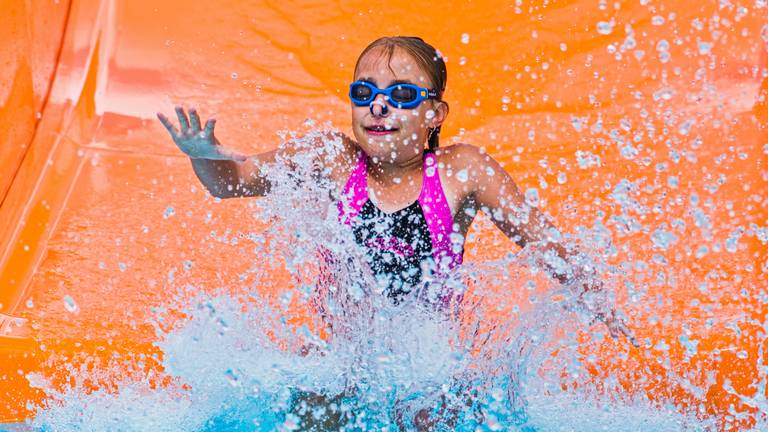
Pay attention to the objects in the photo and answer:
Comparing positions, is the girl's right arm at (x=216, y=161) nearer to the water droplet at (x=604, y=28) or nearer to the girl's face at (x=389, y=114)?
the girl's face at (x=389, y=114)

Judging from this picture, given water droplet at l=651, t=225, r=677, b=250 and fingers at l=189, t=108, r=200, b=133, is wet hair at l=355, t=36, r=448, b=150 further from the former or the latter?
water droplet at l=651, t=225, r=677, b=250

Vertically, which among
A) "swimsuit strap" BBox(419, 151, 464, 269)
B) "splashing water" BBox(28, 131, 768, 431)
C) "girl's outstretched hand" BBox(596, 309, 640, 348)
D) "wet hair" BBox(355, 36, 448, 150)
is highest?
"wet hair" BBox(355, 36, 448, 150)

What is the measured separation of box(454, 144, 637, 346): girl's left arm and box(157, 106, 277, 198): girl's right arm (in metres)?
0.38

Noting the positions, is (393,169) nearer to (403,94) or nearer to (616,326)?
(403,94)

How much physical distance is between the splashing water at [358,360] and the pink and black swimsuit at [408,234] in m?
0.03

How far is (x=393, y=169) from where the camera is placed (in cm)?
183

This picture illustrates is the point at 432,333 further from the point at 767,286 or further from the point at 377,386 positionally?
the point at 767,286

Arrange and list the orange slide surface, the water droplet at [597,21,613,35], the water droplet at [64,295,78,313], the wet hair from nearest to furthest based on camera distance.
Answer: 1. the wet hair
2. the water droplet at [64,295,78,313]
3. the orange slide surface
4. the water droplet at [597,21,613,35]

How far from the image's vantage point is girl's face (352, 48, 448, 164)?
5.73ft

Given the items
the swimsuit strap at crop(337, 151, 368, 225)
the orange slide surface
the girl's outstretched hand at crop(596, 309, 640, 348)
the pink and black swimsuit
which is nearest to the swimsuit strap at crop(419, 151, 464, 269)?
the pink and black swimsuit

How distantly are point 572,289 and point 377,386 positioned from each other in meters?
0.41

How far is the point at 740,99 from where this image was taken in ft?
8.78

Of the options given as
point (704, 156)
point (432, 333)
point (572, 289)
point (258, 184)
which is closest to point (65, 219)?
point (258, 184)

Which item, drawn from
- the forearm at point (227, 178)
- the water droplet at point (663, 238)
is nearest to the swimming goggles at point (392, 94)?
the forearm at point (227, 178)
